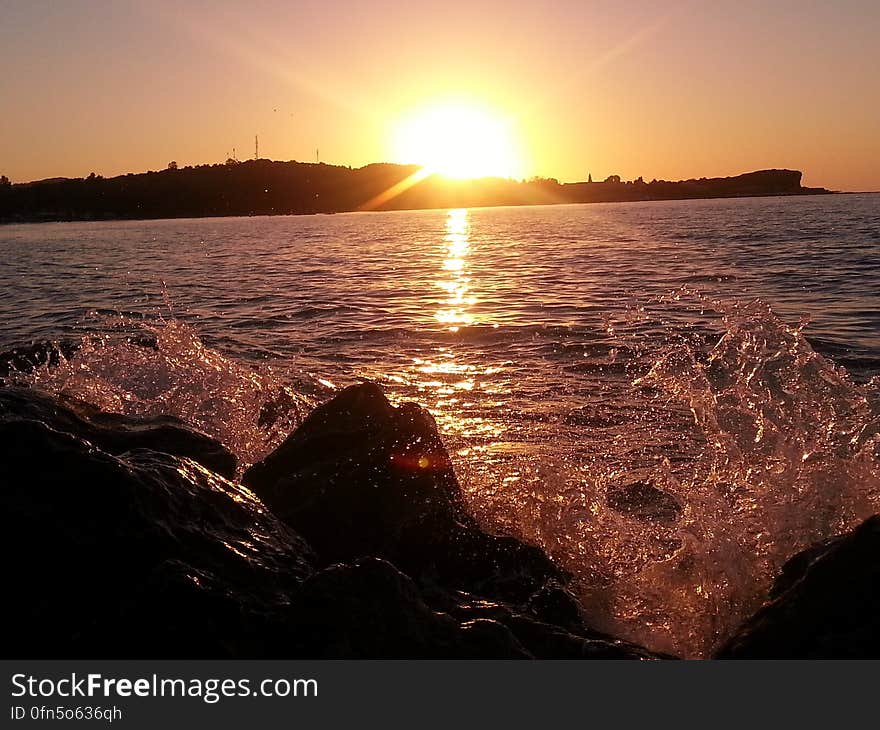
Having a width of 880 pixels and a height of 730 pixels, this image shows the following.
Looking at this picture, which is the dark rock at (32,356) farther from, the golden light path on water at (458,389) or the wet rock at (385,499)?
the wet rock at (385,499)

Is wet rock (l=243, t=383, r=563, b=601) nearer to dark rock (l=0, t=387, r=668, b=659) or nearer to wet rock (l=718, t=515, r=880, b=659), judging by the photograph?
dark rock (l=0, t=387, r=668, b=659)

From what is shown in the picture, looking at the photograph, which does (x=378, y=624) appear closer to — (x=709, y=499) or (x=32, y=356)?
(x=709, y=499)

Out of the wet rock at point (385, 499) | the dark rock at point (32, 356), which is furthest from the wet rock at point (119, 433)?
the dark rock at point (32, 356)

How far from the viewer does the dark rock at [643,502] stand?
6316 millimetres

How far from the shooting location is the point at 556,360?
11.9 metres

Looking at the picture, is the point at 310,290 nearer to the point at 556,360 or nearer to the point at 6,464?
the point at 556,360

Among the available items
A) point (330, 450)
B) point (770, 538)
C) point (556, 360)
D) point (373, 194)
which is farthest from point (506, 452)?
point (373, 194)

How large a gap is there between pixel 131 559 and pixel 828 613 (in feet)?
9.32

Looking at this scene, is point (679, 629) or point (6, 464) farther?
point (679, 629)

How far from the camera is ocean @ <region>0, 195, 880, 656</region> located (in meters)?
5.39

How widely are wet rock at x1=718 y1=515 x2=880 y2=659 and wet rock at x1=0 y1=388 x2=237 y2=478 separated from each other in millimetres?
3607
